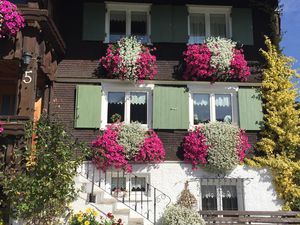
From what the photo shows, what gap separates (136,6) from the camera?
13.0m

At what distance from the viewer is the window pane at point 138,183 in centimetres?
1173

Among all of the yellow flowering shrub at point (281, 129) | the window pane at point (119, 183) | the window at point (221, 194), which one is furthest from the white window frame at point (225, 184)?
the window pane at point (119, 183)

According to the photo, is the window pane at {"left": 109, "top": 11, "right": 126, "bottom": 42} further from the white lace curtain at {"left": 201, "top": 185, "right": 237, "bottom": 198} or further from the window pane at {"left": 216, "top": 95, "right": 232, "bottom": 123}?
the white lace curtain at {"left": 201, "top": 185, "right": 237, "bottom": 198}

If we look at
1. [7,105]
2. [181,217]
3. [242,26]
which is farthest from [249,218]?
[7,105]

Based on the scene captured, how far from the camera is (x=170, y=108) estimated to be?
39.5 feet

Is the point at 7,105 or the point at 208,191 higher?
the point at 7,105

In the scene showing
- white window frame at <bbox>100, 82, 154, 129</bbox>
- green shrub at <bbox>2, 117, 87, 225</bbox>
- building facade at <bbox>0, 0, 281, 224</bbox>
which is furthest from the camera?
white window frame at <bbox>100, 82, 154, 129</bbox>

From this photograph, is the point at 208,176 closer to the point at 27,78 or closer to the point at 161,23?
the point at 161,23

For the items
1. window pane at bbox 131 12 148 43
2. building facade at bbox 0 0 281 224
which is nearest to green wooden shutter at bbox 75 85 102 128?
building facade at bbox 0 0 281 224

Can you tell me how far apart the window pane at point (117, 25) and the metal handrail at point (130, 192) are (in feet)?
13.7

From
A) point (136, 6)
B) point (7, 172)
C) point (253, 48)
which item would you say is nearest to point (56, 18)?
point (136, 6)

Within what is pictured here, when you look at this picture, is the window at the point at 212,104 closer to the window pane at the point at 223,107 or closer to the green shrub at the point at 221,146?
the window pane at the point at 223,107

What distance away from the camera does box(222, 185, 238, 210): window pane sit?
11.8m

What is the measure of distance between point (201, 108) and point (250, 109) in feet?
4.75
